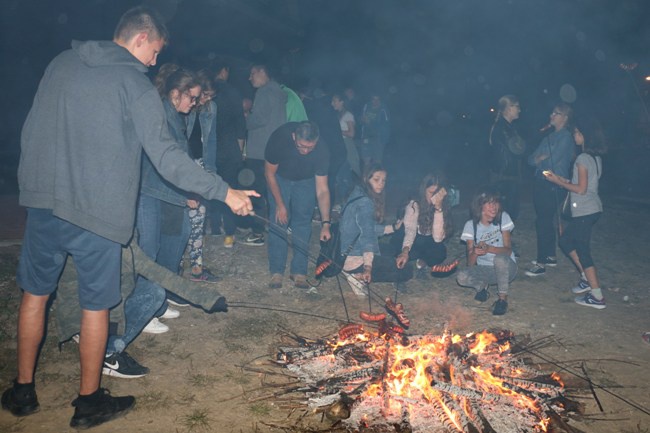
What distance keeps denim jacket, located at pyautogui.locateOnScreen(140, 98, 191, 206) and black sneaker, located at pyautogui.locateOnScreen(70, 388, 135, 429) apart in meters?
1.81

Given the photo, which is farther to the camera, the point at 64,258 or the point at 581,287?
the point at 581,287

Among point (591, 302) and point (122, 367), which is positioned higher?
point (591, 302)

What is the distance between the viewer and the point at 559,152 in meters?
6.88

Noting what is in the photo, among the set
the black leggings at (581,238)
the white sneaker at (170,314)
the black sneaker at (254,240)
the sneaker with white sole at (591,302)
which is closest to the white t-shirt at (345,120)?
the black sneaker at (254,240)

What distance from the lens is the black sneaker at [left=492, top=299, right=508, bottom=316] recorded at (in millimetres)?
5785

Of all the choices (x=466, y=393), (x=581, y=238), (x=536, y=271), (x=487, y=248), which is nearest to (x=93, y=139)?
(x=466, y=393)

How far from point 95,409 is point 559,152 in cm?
636

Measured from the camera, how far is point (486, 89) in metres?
24.9

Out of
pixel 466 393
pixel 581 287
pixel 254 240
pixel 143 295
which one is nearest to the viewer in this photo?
pixel 466 393

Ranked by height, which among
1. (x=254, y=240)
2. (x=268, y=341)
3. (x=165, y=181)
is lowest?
(x=254, y=240)

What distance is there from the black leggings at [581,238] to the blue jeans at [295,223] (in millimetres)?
3349

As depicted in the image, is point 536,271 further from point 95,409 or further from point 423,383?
point 95,409

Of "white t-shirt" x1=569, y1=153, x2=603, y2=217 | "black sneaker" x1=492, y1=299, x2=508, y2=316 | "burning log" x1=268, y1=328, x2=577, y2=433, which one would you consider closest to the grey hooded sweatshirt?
"burning log" x1=268, y1=328, x2=577, y2=433

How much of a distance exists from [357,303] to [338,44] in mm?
17385
